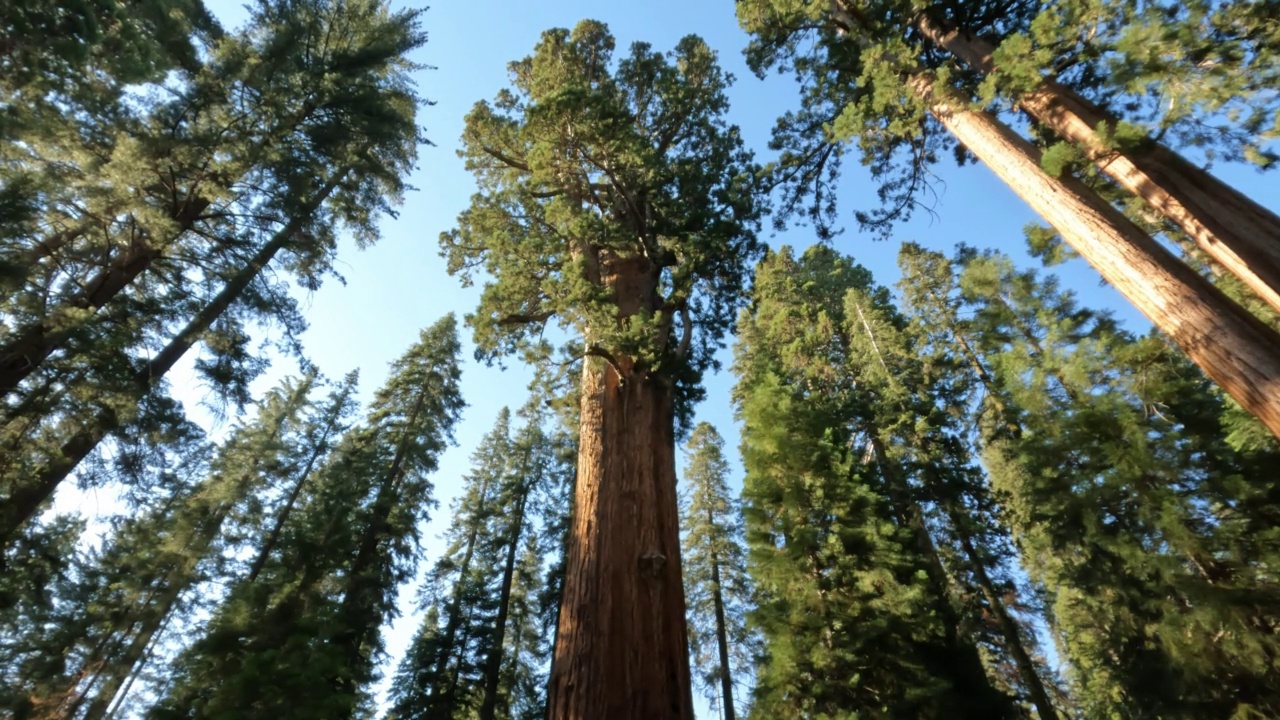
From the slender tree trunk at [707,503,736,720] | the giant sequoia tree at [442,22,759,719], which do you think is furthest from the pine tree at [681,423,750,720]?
the giant sequoia tree at [442,22,759,719]

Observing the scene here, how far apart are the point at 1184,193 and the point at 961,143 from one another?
A: 3828 millimetres

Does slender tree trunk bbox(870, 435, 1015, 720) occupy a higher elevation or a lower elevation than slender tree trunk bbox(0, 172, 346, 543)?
lower

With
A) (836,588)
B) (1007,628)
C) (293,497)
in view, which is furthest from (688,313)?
(293,497)

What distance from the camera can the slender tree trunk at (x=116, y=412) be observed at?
7.62m

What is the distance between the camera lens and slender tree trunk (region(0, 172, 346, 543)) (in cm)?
762

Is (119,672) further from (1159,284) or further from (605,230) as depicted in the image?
(1159,284)

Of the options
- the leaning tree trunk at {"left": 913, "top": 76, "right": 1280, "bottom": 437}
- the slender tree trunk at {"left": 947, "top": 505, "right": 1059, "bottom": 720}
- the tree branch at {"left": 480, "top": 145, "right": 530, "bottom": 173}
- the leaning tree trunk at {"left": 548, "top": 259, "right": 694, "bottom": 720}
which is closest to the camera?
the leaning tree trunk at {"left": 913, "top": 76, "right": 1280, "bottom": 437}

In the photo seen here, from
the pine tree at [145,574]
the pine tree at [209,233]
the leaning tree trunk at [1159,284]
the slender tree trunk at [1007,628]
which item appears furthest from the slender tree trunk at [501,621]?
the leaning tree trunk at [1159,284]

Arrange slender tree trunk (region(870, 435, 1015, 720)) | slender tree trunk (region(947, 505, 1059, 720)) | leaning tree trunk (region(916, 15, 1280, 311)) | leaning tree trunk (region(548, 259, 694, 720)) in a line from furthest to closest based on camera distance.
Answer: slender tree trunk (region(947, 505, 1059, 720))
slender tree trunk (region(870, 435, 1015, 720))
leaning tree trunk (region(916, 15, 1280, 311))
leaning tree trunk (region(548, 259, 694, 720))

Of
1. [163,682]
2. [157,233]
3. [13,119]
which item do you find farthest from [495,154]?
[163,682]

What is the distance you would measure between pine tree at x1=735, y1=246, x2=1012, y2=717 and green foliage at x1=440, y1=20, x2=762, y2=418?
153 inches

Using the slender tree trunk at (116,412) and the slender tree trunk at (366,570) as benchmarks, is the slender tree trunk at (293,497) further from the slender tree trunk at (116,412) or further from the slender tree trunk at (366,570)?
the slender tree trunk at (116,412)

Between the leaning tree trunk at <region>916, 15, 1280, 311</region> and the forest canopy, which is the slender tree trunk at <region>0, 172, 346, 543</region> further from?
the leaning tree trunk at <region>916, 15, 1280, 311</region>

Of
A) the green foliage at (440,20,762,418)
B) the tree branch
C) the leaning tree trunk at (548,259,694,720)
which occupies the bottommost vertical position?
the leaning tree trunk at (548,259,694,720)
